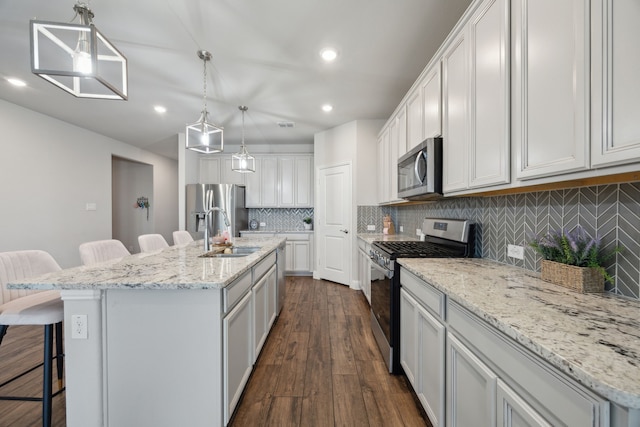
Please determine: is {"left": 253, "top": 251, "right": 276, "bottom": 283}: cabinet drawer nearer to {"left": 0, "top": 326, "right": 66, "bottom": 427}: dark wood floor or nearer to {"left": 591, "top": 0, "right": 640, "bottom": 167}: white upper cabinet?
{"left": 0, "top": 326, "right": 66, "bottom": 427}: dark wood floor

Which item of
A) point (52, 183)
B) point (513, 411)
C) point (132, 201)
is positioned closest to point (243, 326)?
point (513, 411)

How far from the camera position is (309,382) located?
184 centimetres

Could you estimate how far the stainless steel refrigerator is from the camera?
15.6 ft

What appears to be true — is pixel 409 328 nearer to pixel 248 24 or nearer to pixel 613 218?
pixel 613 218

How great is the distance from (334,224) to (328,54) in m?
2.68

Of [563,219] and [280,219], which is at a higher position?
[563,219]

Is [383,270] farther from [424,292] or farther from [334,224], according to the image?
[334,224]

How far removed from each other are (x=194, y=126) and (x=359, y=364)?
97.5 inches

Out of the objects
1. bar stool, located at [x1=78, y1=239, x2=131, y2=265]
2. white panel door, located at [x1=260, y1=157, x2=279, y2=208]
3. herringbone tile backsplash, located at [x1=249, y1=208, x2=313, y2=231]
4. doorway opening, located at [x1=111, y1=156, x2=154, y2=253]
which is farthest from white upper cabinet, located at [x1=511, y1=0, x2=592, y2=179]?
doorway opening, located at [x1=111, y1=156, x2=154, y2=253]

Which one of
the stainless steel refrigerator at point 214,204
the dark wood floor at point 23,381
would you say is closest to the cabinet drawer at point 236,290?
the dark wood floor at point 23,381

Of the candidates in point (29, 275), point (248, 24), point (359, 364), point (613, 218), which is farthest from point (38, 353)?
point (613, 218)

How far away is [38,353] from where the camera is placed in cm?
218

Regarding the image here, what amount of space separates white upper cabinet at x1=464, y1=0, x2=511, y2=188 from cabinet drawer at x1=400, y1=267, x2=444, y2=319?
0.64m

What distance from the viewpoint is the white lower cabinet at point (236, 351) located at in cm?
133
